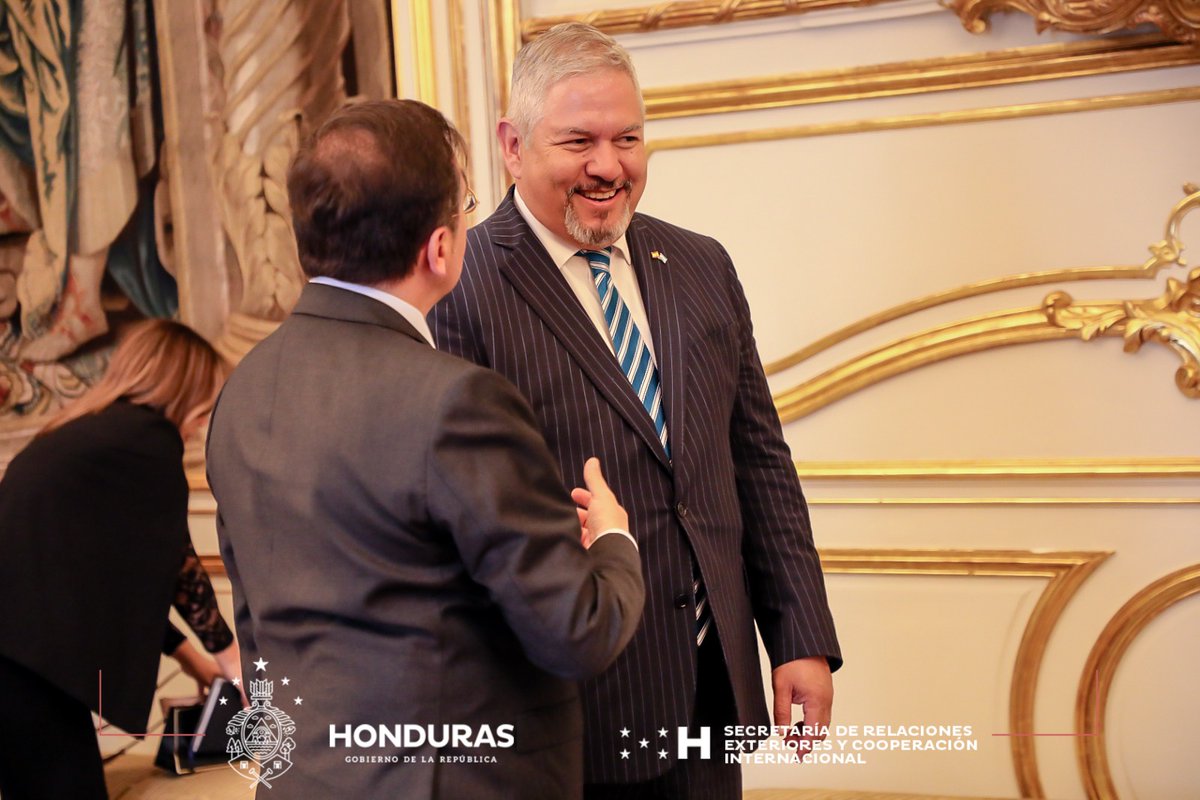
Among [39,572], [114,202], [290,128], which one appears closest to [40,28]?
[114,202]

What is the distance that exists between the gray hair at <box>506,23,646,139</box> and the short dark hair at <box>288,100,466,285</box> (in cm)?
53

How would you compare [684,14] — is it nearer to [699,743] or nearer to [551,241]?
[551,241]

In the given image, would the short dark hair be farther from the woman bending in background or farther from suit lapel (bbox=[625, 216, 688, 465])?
the woman bending in background

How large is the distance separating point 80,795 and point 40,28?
2.51m

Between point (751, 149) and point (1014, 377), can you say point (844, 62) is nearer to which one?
point (751, 149)

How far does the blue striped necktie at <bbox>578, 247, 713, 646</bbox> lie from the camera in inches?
73.7

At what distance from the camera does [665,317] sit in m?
1.93

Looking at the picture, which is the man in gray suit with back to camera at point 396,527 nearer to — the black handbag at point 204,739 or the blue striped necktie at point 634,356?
the blue striped necktie at point 634,356

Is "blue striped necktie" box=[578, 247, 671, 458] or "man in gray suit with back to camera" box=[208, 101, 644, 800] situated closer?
"man in gray suit with back to camera" box=[208, 101, 644, 800]

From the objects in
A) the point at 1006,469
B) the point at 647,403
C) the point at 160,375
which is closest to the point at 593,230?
the point at 647,403

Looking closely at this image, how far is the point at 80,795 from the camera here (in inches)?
117

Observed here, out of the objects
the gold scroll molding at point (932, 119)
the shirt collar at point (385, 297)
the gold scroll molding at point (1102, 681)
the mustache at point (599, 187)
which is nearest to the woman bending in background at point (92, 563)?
the gold scroll molding at point (932, 119)

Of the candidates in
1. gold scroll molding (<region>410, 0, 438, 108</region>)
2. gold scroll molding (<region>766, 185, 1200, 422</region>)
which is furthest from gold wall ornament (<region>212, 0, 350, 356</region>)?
gold scroll molding (<region>766, 185, 1200, 422</region>)

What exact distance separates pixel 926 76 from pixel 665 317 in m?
1.41
